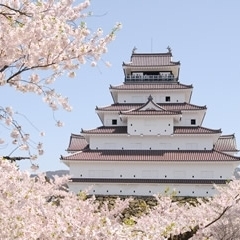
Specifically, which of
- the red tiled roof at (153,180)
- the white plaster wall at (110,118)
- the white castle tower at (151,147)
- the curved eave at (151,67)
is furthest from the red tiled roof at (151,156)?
the curved eave at (151,67)

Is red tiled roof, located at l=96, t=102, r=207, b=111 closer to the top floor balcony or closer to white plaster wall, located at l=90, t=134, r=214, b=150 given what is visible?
the top floor balcony

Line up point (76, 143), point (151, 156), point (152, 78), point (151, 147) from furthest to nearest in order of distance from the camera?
point (76, 143), point (152, 78), point (151, 147), point (151, 156)

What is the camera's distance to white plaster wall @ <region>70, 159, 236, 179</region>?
122ft

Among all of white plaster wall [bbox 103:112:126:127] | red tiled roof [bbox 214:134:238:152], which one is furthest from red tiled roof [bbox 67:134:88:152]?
red tiled roof [bbox 214:134:238:152]

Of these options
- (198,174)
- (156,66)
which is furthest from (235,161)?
→ (156,66)

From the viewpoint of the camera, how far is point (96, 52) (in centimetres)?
655

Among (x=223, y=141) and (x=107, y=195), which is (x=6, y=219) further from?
(x=223, y=141)

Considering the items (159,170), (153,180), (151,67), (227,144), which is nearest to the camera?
(153,180)

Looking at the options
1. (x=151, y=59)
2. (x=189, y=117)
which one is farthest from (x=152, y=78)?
(x=189, y=117)

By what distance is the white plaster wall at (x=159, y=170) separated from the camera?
1460 inches

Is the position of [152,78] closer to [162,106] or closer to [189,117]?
[162,106]

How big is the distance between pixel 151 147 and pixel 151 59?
9.34 meters

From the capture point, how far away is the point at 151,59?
44406 millimetres

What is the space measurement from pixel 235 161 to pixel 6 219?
3067 centimetres
